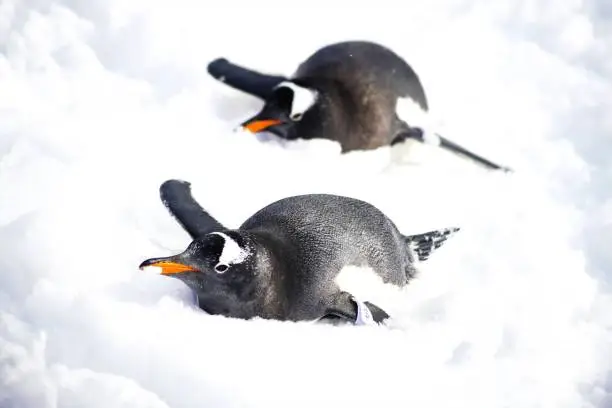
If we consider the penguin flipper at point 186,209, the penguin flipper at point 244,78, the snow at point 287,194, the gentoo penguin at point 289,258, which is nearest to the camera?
the snow at point 287,194

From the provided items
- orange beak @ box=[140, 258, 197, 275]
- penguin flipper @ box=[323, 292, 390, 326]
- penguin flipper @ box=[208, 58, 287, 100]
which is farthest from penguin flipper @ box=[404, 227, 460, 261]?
penguin flipper @ box=[208, 58, 287, 100]

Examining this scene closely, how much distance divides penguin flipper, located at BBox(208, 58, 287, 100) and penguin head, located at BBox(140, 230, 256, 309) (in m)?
1.71

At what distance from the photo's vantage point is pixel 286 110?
12.5ft

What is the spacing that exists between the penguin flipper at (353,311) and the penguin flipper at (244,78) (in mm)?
1631

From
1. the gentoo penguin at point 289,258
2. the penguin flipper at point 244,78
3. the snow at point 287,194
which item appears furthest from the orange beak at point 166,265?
the penguin flipper at point 244,78

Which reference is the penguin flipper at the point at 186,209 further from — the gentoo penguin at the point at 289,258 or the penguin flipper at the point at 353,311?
the penguin flipper at the point at 353,311

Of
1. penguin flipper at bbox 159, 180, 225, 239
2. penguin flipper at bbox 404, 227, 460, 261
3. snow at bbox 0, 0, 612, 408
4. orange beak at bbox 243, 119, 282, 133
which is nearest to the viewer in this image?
snow at bbox 0, 0, 612, 408

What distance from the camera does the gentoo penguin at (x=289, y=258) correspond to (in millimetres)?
2398

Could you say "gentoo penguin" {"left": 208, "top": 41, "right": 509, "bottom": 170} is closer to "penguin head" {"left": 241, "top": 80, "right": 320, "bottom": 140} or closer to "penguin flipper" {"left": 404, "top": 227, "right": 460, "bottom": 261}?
"penguin head" {"left": 241, "top": 80, "right": 320, "bottom": 140}

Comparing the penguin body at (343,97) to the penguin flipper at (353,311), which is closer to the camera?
the penguin flipper at (353,311)

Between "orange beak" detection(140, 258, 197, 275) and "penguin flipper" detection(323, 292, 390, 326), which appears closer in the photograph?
"orange beak" detection(140, 258, 197, 275)

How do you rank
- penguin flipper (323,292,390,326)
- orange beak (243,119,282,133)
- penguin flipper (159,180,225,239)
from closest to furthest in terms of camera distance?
penguin flipper (323,292,390,326)
penguin flipper (159,180,225,239)
orange beak (243,119,282,133)

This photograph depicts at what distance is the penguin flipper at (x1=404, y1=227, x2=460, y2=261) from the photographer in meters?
3.03

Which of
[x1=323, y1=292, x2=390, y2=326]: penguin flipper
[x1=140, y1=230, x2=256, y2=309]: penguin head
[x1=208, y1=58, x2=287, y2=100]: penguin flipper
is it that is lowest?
[x1=140, y1=230, x2=256, y2=309]: penguin head
